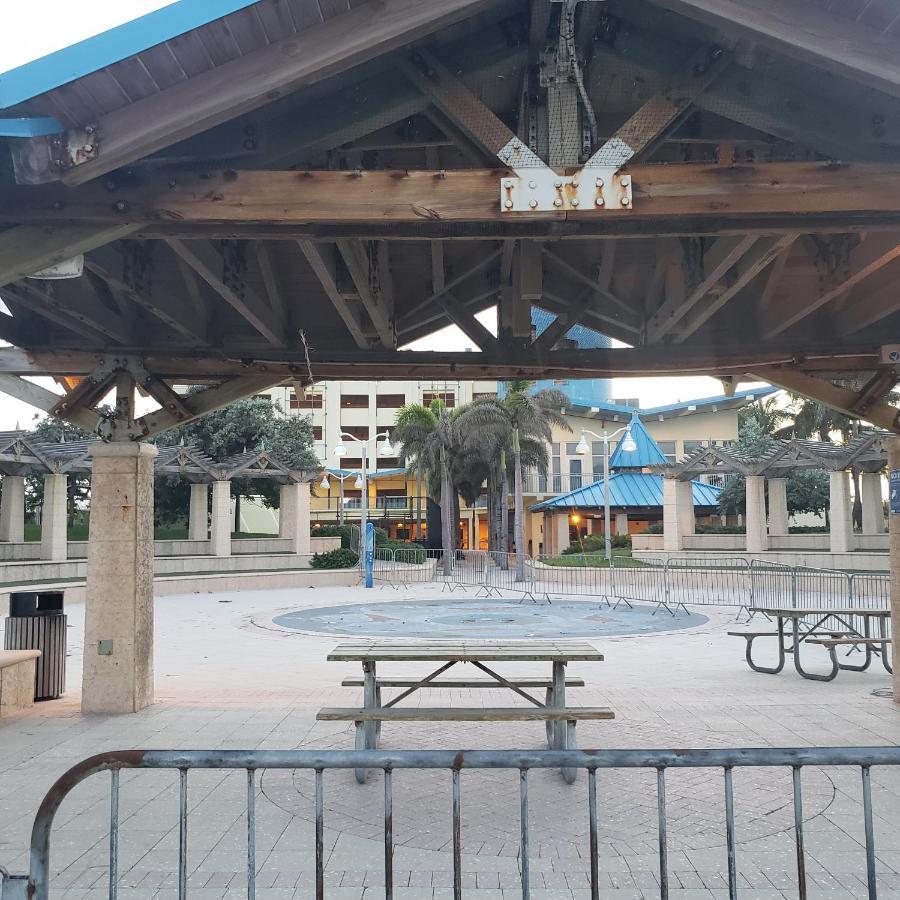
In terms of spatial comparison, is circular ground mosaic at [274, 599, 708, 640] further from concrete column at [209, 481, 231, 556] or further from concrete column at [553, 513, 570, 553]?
concrete column at [553, 513, 570, 553]

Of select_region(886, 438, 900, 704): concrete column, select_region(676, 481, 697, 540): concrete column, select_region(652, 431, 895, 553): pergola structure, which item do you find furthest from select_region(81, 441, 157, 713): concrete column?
select_region(676, 481, 697, 540): concrete column

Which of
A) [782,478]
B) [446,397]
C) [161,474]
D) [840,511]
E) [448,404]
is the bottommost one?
[840,511]

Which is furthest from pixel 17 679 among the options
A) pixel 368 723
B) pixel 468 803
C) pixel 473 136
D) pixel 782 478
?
pixel 782 478

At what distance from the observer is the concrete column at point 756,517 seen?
32312mm

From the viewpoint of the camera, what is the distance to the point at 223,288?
602cm

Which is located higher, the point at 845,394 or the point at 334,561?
the point at 845,394

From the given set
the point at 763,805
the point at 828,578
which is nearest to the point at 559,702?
the point at 763,805

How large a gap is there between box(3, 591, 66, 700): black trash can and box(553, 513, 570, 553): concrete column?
4196cm

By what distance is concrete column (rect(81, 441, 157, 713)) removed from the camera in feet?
24.6

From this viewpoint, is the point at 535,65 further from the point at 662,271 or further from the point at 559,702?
the point at 559,702

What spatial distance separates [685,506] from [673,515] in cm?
120

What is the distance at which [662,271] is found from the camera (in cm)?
724

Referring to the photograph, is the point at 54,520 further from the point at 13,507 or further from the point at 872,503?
the point at 872,503

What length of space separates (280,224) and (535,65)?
1.73 metres
